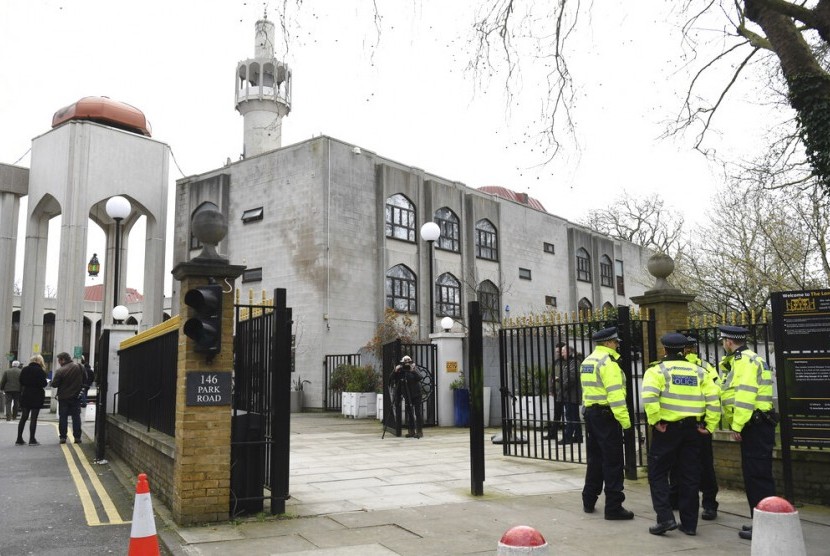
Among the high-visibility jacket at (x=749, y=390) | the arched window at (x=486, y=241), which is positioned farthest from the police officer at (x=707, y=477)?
the arched window at (x=486, y=241)

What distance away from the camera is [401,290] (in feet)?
105

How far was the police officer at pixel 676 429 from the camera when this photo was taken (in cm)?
651

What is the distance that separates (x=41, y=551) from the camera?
6.16 meters

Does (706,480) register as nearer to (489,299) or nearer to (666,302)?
(666,302)

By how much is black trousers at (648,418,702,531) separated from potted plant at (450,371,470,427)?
11.4 metres

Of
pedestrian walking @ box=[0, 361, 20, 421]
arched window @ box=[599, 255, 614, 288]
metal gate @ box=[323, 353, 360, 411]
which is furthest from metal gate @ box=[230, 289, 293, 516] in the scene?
arched window @ box=[599, 255, 614, 288]

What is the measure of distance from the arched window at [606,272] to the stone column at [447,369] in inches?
1225

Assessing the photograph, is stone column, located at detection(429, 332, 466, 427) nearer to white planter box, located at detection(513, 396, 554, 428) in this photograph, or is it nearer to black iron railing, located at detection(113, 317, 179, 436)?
white planter box, located at detection(513, 396, 554, 428)

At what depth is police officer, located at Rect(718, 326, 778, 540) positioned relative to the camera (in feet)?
21.6

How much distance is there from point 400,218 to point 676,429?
26359 mm

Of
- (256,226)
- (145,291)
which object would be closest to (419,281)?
(256,226)

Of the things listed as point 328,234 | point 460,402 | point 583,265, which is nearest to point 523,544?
point 460,402

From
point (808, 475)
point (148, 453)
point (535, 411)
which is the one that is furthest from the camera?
point (535, 411)

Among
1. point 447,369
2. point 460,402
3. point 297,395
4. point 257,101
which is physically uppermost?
point 257,101
